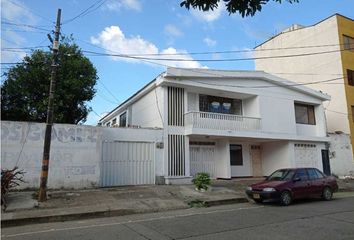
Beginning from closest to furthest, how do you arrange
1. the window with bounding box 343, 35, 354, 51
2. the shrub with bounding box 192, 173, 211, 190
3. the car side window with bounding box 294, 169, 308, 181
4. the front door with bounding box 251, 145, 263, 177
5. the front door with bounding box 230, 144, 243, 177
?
the car side window with bounding box 294, 169, 308, 181, the shrub with bounding box 192, 173, 211, 190, the front door with bounding box 230, 144, 243, 177, the front door with bounding box 251, 145, 263, 177, the window with bounding box 343, 35, 354, 51

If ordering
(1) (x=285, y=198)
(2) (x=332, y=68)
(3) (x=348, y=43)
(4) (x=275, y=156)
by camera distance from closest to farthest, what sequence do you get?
(1) (x=285, y=198) → (4) (x=275, y=156) → (2) (x=332, y=68) → (3) (x=348, y=43)

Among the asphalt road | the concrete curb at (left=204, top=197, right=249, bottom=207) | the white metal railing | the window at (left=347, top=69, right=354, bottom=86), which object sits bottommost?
the asphalt road

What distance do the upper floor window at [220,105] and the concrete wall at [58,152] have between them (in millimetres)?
7181

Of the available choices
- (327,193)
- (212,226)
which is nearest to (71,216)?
(212,226)

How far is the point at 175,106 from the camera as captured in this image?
19.3 meters

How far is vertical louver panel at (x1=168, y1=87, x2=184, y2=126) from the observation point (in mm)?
19047

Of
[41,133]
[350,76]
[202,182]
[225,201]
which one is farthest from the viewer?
[350,76]

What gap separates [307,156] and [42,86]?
18.9m

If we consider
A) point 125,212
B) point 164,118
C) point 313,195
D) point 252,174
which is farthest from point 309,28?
point 125,212

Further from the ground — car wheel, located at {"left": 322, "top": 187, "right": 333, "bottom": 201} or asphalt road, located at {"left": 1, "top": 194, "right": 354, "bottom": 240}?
car wheel, located at {"left": 322, "top": 187, "right": 333, "bottom": 201}

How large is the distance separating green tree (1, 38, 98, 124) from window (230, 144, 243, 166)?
412 inches

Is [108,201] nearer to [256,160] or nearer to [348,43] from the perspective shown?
[256,160]

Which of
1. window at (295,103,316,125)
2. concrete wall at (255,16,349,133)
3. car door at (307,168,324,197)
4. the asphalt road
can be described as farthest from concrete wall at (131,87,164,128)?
concrete wall at (255,16,349,133)

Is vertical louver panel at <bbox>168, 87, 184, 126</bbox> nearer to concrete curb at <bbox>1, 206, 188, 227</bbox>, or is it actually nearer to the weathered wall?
the weathered wall
